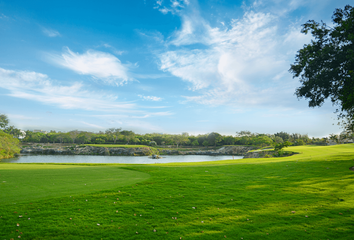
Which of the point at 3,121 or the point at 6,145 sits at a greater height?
the point at 3,121

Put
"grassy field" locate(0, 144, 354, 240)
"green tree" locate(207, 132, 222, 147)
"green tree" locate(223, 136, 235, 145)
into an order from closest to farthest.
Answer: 1. "grassy field" locate(0, 144, 354, 240)
2. "green tree" locate(223, 136, 235, 145)
3. "green tree" locate(207, 132, 222, 147)

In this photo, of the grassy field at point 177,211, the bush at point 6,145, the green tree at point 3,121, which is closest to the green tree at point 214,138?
the bush at point 6,145

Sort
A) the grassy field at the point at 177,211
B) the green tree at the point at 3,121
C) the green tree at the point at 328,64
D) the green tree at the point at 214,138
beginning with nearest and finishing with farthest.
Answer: the grassy field at the point at 177,211 < the green tree at the point at 328,64 < the green tree at the point at 3,121 < the green tree at the point at 214,138

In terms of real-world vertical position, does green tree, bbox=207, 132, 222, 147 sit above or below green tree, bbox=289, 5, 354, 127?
below

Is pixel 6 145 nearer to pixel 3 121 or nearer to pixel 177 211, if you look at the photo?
pixel 3 121

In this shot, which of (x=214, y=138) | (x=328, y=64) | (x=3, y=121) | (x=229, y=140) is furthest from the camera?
(x=214, y=138)

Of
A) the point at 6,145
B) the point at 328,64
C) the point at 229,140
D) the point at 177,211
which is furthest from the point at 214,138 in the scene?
the point at 177,211

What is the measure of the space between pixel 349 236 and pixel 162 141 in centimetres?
13459

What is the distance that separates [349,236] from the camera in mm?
5734

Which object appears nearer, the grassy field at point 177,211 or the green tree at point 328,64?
the grassy field at point 177,211

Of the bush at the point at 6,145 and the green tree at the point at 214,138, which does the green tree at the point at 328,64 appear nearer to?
the bush at the point at 6,145

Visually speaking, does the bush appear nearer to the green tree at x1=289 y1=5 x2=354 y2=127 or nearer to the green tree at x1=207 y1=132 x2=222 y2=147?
the green tree at x1=289 y1=5 x2=354 y2=127

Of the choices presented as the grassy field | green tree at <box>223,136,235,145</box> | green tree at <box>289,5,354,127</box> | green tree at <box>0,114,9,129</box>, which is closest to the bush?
green tree at <box>0,114,9,129</box>

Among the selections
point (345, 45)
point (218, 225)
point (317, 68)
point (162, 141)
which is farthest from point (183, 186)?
point (162, 141)
